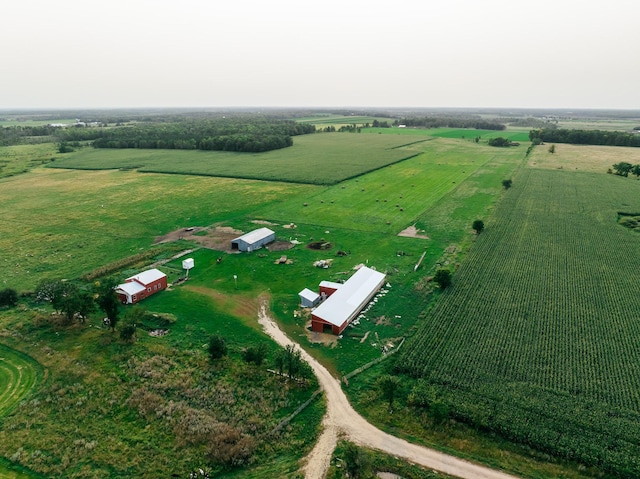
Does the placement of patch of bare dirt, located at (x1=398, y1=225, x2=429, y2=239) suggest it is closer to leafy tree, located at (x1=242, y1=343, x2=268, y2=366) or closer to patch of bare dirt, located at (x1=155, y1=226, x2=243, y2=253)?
patch of bare dirt, located at (x1=155, y1=226, x2=243, y2=253)

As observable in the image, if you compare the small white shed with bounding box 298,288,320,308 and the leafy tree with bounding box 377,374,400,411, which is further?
the small white shed with bounding box 298,288,320,308

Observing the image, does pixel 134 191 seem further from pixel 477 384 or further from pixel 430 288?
pixel 477 384

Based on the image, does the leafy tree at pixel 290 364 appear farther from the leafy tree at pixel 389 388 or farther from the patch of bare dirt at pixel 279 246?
the patch of bare dirt at pixel 279 246

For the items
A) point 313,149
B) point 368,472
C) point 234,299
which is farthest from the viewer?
point 313,149

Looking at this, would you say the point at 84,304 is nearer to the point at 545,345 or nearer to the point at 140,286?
the point at 140,286

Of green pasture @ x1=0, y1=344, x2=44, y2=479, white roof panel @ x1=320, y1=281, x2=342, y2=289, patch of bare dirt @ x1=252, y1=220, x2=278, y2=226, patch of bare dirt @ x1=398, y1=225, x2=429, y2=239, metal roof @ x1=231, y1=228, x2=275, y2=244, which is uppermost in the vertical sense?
metal roof @ x1=231, y1=228, x2=275, y2=244

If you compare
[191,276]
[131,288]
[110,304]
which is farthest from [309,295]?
[131,288]

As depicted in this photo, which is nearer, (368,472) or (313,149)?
(368,472)

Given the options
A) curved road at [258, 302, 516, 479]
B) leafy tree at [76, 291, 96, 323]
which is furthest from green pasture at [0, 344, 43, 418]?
curved road at [258, 302, 516, 479]

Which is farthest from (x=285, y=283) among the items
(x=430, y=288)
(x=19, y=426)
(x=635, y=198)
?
(x=635, y=198)
